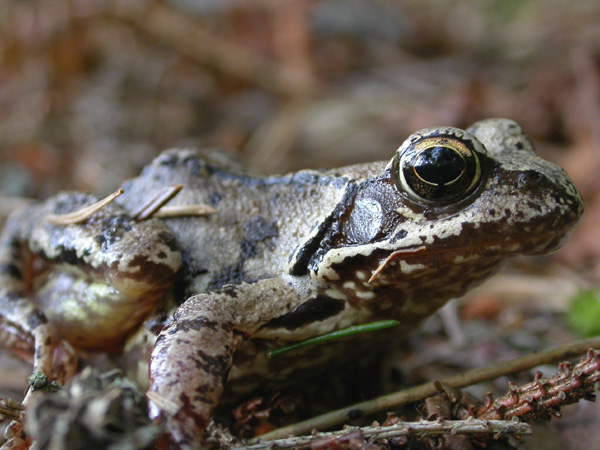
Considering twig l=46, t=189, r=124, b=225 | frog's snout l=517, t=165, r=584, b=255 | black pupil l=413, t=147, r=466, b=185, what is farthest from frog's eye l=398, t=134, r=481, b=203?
twig l=46, t=189, r=124, b=225

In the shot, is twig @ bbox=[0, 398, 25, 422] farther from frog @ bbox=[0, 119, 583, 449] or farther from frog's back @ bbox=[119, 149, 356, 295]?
frog's back @ bbox=[119, 149, 356, 295]

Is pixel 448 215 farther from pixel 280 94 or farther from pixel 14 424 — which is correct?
pixel 280 94

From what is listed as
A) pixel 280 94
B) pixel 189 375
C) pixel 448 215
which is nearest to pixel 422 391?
pixel 448 215

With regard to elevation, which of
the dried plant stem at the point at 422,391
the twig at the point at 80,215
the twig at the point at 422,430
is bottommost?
the twig at the point at 422,430

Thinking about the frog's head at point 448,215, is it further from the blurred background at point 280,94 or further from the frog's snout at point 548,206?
the blurred background at point 280,94

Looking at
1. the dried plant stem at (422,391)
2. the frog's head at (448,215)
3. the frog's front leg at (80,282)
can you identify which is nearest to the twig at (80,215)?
the frog's front leg at (80,282)

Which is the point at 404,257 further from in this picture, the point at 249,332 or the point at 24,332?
the point at 24,332
